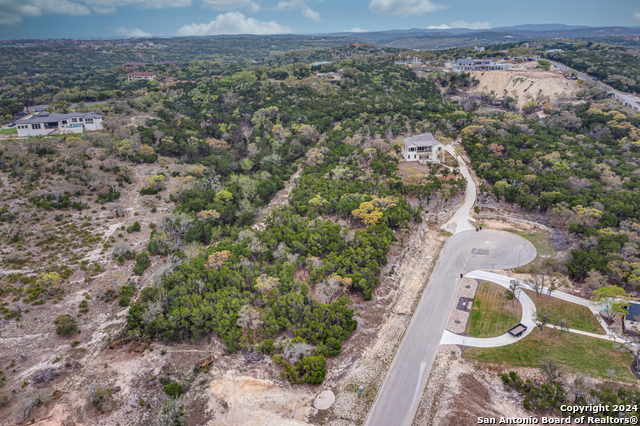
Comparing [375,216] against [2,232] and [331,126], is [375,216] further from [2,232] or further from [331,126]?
[2,232]

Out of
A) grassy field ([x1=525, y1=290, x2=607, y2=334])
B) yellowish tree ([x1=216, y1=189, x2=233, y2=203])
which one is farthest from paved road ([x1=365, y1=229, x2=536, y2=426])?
yellowish tree ([x1=216, y1=189, x2=233, y2=203])

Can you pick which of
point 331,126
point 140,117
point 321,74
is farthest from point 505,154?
point 140,117

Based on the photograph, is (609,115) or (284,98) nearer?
(609,115)

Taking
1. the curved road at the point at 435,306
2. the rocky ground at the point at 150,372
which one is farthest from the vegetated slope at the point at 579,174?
the rocky ground at the point at 150,372

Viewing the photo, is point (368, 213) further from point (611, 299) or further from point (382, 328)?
point (611, 299)

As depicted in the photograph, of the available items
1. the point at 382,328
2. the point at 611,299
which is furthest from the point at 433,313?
the point at 611,299
